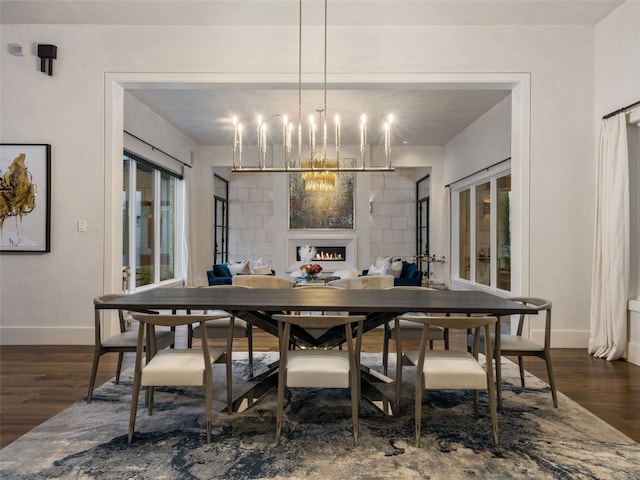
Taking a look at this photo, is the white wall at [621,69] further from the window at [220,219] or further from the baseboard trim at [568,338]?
the window at [220,219]

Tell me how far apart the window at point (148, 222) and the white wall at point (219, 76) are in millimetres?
1696

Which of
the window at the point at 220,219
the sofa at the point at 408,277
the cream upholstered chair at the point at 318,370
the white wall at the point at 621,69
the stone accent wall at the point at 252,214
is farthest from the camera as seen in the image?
the stone accent wall at the point at 252,214

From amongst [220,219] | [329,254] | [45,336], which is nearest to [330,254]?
[329,254]

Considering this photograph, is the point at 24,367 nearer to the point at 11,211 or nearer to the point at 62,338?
the point at 62,338

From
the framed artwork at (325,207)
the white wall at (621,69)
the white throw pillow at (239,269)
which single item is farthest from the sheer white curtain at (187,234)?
the white wall at (621,69)

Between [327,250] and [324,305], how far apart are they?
753 cm

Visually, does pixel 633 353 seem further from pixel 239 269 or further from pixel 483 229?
pixel 239 269

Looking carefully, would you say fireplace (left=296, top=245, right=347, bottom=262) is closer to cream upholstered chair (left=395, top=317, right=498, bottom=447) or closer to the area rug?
the area rug

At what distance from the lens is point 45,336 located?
4398 millimetres

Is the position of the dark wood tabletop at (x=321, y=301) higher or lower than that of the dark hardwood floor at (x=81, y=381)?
higher

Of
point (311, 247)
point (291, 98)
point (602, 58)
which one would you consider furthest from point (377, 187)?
point (602, 58)

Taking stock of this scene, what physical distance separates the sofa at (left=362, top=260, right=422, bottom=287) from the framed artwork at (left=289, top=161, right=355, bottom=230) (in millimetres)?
2689

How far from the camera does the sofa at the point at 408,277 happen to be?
22.7 ft

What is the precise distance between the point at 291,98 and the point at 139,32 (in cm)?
244
